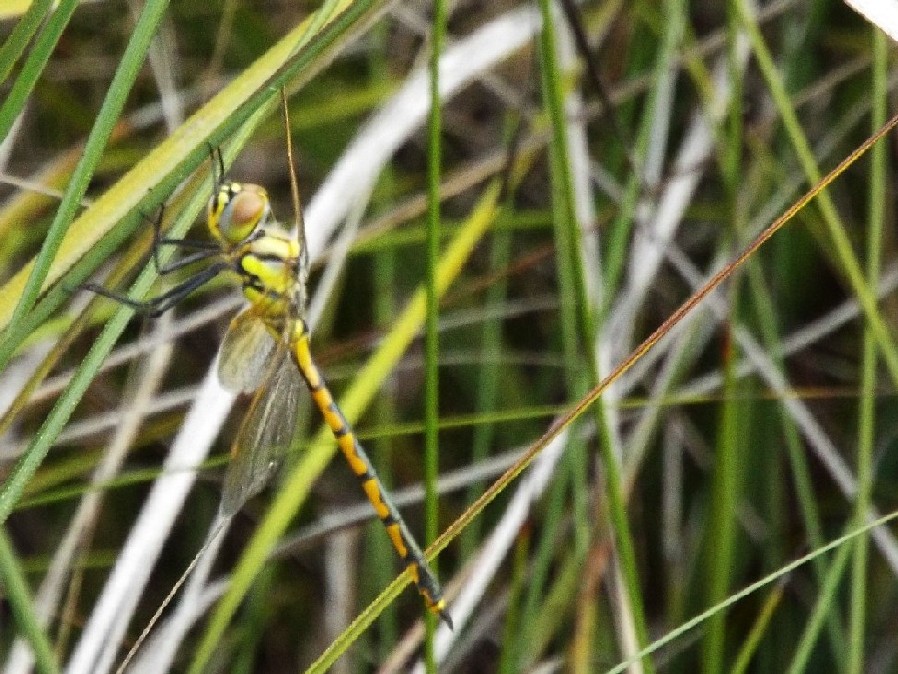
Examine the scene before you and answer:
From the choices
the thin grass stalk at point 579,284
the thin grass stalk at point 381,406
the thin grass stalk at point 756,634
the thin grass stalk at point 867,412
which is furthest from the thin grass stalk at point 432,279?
the thin grass stalk at point 381,406

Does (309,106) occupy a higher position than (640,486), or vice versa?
(309,106)

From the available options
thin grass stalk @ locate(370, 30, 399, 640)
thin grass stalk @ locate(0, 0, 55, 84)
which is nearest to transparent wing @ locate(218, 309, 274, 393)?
thin grass stalk @ locate(370, 30, 399, 640)

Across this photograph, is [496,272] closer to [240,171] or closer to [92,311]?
[240,171]

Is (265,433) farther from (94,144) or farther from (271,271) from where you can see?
(94,144)

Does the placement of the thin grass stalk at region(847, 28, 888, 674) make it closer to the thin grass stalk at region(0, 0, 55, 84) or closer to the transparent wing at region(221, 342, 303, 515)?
the transparent wing at region(221, 342, 303, 515)

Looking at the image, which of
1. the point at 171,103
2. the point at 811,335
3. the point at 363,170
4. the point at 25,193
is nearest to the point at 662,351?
the point at 811,335

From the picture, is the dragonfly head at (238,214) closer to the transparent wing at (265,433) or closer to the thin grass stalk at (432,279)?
the transparent wing at (265,433)

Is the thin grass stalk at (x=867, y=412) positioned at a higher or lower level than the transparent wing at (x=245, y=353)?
lower
